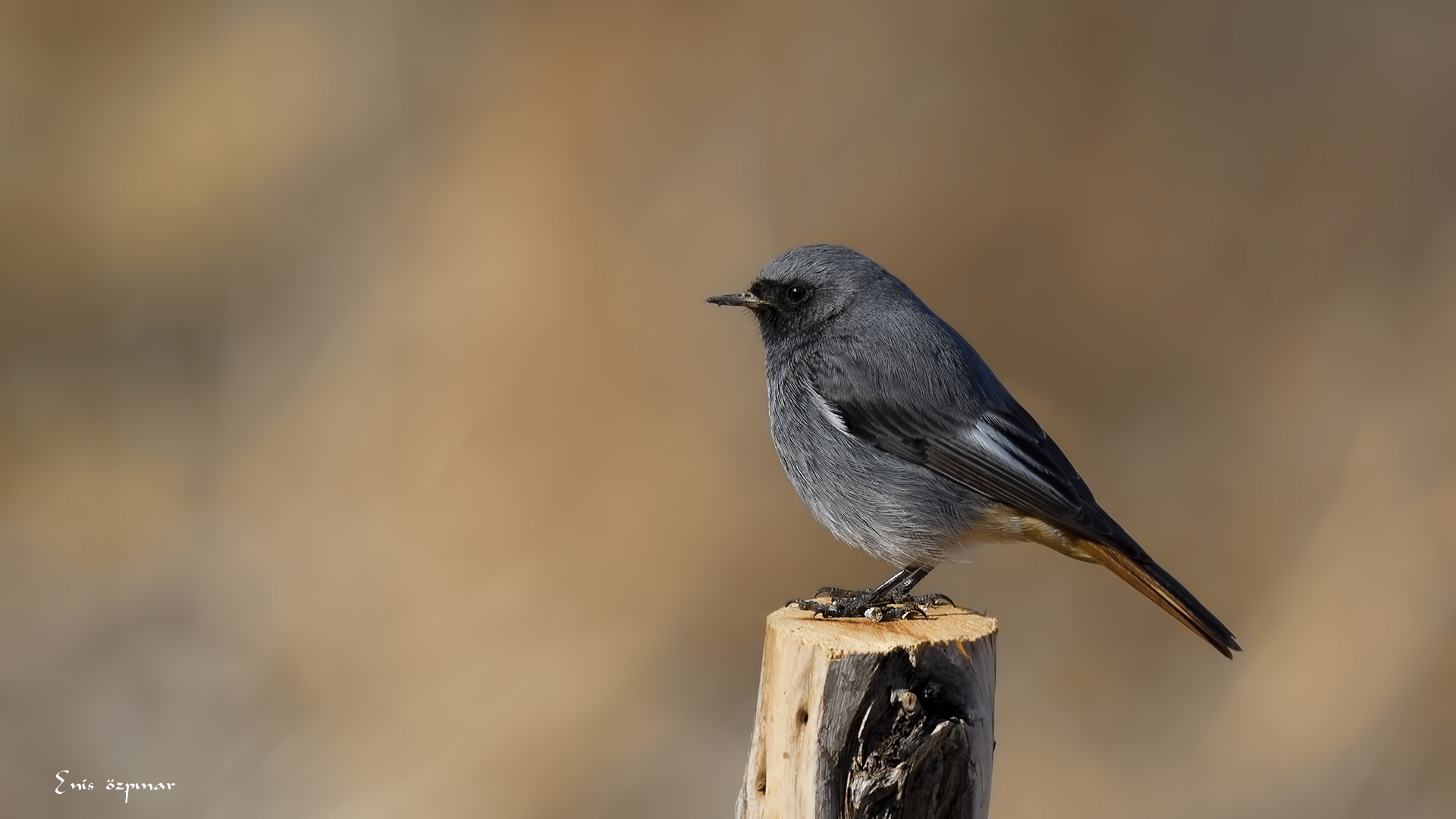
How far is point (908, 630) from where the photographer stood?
4.20 meters

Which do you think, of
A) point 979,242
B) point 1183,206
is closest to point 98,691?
point 979,242

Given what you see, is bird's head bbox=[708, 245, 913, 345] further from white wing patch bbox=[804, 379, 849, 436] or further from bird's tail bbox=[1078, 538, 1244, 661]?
bird's tail bbox=[1078, 538, 1244, 661]

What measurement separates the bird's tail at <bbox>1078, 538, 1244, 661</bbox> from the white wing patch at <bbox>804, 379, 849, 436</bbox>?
3.20ft

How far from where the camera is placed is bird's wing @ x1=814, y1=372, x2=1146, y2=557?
15.6 feet

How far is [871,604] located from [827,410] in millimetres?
787

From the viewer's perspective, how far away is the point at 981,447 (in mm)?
4879

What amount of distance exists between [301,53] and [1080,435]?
705 centimetres

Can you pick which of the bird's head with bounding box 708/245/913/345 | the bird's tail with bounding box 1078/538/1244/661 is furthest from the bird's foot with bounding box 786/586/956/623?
the bird's head with bounding box 708/245/913/345

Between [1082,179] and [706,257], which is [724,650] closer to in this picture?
[706,257]

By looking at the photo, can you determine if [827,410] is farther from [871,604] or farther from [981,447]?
A: [871,604]

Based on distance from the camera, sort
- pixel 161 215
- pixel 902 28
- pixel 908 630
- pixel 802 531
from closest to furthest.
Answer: pixel 908 630 → pixel 802 531 → pixel 902 28 → pixel 161 215

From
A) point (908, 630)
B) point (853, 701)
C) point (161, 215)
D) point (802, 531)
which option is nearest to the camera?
point (853, 701)

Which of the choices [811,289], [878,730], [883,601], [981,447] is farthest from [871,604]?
[811,289]

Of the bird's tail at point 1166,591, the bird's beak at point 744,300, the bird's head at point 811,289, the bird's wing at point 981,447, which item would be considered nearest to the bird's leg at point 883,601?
the bird's wing at point 981,447
